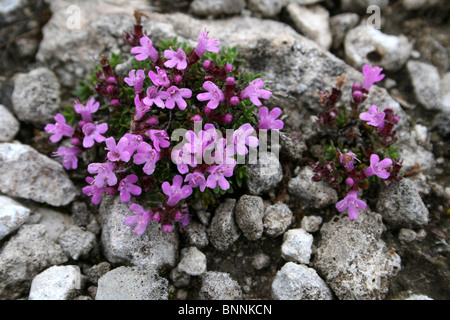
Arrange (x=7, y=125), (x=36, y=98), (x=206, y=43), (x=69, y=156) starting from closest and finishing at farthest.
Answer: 1. (x=206, y=43)
2. (x=69, y=156)
3. (x=7, y=125)
4. (x=36, y=98)

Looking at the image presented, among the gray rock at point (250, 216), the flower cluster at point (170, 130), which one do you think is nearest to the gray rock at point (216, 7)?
the flower cluster at point (170, 130)

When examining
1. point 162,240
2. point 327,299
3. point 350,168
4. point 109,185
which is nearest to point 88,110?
point 109,185

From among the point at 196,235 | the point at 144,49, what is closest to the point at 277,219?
the point at 196,235

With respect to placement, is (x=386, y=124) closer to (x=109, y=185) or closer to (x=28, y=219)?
(x=109, y=185)

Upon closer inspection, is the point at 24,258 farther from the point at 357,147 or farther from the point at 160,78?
the point at 357,147

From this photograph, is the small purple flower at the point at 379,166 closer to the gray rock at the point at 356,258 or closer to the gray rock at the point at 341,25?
the gray rock at the point at 356,258

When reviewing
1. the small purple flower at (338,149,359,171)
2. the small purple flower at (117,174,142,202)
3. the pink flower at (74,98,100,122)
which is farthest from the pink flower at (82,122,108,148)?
the small purple flower at (338,149,359,171)
